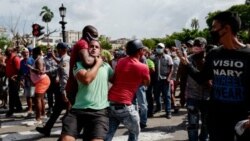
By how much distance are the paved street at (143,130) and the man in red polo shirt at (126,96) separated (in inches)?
88.2

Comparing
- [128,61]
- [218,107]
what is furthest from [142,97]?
[218,107]

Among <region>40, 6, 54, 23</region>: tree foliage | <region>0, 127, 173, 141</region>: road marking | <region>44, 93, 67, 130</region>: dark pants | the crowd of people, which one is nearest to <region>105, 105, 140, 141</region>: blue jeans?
the crowd of people

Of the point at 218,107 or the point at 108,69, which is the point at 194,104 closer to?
the point at 108,69

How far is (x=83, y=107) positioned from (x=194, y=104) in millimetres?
2215

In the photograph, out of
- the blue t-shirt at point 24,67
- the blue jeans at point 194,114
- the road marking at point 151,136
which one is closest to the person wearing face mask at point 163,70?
the road marking at point 151,136

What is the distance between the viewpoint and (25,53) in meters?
11.4

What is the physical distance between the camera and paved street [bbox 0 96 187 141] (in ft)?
26.8

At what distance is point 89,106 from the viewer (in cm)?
478

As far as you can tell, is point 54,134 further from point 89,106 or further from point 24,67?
point 89,106

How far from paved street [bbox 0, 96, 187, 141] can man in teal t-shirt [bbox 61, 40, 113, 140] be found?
10.4 feet

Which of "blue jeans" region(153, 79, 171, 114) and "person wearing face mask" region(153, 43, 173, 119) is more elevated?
"person wearing face mask" region(153, 43, 173, 119)

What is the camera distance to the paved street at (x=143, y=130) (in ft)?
26.8

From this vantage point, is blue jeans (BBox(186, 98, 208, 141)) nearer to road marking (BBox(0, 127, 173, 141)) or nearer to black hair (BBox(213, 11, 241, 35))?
road marking (BBox(0, 127, 173, 141))

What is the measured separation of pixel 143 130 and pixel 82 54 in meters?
4.31
